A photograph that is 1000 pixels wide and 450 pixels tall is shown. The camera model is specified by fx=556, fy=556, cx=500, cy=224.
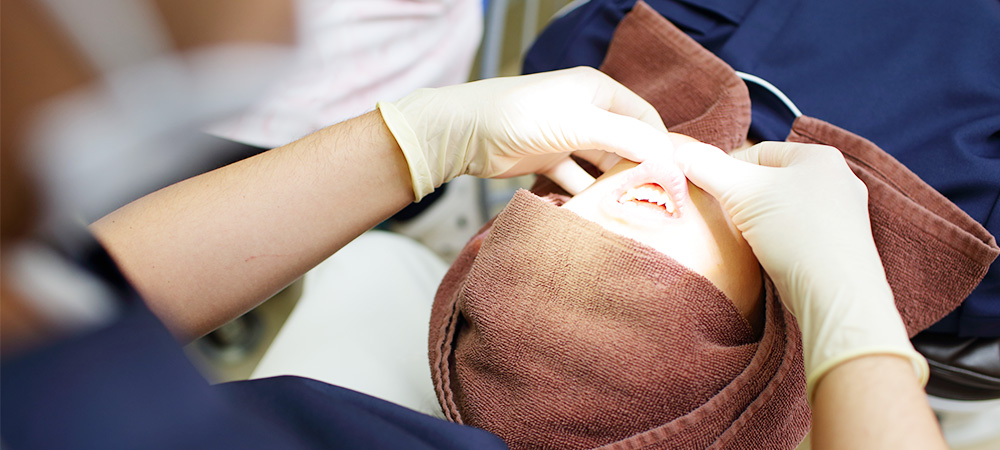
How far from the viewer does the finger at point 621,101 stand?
0.84 metres

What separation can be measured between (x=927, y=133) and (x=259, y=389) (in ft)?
3.03

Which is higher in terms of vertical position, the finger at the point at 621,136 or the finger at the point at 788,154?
the finger at the point at 621,136

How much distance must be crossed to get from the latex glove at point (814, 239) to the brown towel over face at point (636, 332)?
0.08 meters

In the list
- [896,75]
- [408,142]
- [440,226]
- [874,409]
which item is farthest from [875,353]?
[440,226]

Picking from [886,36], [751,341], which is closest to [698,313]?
[751,341]

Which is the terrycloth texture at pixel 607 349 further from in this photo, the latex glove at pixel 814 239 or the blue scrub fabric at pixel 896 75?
the blue scrub fabric at pixel 896 75

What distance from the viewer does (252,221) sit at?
0.78 metres

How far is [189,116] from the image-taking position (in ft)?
1.29

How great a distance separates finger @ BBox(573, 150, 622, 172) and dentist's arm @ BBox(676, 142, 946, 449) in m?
0.15

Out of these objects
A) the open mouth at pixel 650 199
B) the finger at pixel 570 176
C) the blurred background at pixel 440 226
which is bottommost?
the blurred background at pixel 440 226

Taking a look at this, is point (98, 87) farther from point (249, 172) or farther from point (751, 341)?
point (751, 341)

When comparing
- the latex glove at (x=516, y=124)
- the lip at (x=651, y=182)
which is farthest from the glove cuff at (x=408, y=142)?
the lip at (x=651, y=182)

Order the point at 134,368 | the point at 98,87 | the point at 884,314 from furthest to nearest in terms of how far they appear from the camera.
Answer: the point at 884,314, the point at 134,368, the point at 98,87

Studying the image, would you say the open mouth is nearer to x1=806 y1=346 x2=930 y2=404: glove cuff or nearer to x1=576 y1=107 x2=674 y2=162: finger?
x1=576 y1=107 x2=674 y2=162: finger
